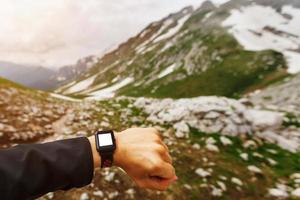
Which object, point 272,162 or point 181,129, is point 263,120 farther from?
point 272,162

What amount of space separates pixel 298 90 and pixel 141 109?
42515mm

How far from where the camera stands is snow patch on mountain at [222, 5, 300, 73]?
102m

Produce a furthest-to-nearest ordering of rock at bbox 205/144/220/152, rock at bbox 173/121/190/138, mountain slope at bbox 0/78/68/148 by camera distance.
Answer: rock at bbox 173/121/190/138 < mountain slope at bbox 0/78/68/148 < rock at bbox 205/144/220/152

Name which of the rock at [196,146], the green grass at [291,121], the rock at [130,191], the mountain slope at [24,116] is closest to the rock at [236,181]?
the rock at [196,146]

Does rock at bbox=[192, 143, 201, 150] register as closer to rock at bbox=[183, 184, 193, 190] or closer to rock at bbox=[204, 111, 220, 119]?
rock at bbox=[204, 111, 220, 119]

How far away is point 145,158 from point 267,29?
122878mm

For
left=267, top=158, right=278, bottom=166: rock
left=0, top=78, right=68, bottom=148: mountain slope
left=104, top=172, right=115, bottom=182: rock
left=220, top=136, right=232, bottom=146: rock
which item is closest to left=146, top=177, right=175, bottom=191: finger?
left=104, top=172, right=115, bottom=182: rock

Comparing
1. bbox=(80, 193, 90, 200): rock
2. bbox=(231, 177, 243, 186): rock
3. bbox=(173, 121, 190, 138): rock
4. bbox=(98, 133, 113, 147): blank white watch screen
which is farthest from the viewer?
bbox=(173, 121, 190, 138): rock

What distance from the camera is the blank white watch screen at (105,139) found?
354 centimetres

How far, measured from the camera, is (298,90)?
195 feet

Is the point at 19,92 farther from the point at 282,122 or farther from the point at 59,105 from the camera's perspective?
the point at 282,122

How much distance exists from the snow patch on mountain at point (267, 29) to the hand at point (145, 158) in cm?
8684

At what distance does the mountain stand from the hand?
78874 mm

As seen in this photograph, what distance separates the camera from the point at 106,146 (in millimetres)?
3555
